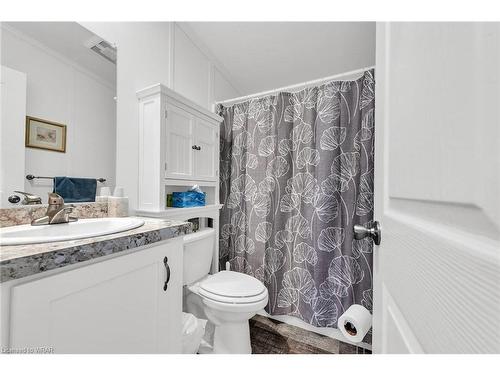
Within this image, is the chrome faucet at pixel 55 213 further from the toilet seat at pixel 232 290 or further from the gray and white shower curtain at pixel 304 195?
the gray and white shower curtain at pixel 304 195

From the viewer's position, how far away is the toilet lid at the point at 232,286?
1.19 m

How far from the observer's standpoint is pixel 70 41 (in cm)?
94

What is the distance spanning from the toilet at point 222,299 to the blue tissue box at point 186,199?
0.66 feet

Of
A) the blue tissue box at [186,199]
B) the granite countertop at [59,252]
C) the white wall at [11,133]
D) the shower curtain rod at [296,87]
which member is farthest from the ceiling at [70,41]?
the shower curtain rod at [296,87]

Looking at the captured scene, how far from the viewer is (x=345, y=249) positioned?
1407 mm

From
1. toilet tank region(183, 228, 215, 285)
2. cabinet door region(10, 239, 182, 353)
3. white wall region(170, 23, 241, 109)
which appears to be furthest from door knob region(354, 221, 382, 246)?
white wall region(170, 23, 241, 109)

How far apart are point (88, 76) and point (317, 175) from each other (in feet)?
4.55

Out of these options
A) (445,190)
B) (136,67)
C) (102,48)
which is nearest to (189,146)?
(136,67)

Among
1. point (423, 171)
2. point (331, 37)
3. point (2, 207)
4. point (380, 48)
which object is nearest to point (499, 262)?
point (423, 171)

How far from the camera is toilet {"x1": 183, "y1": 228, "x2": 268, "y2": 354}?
1.16 metres

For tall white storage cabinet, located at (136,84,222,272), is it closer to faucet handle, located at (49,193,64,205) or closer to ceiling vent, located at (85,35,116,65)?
ceiling vent, located at (85,35,116,65)

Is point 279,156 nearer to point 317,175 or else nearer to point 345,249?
point 317,175

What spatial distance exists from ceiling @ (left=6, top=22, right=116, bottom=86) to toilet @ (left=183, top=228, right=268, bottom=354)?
101cm

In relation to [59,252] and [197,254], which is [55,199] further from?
[197,254]
